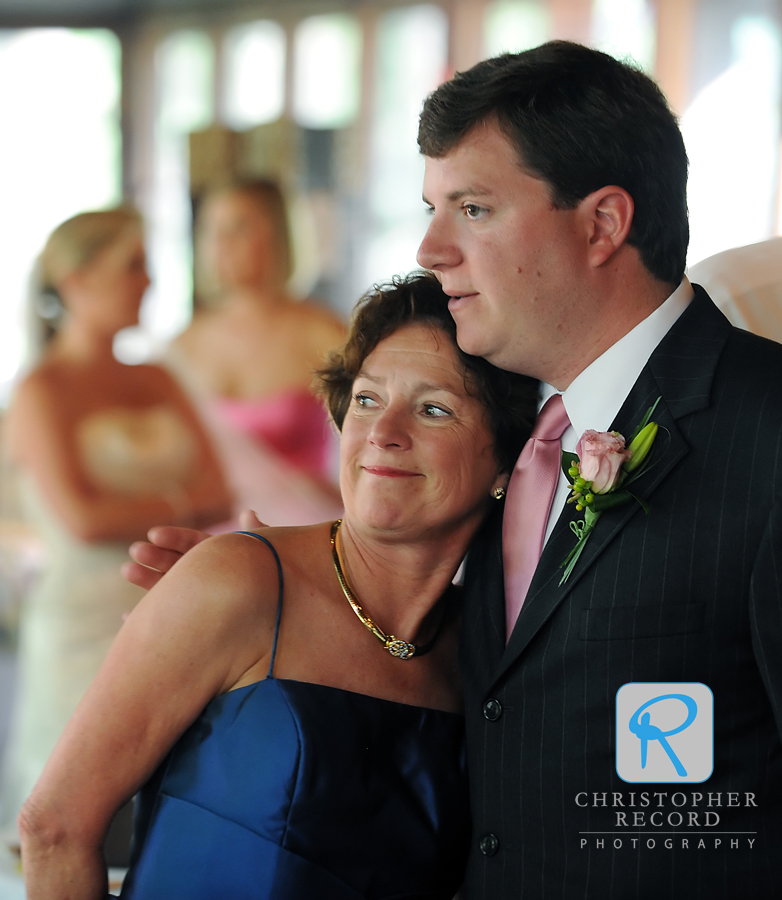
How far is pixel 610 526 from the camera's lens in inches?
52.5

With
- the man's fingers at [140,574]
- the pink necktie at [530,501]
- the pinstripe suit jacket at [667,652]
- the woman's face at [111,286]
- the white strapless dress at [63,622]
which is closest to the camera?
the pinstripe suit jacket at [667,652]

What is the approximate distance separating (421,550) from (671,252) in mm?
610

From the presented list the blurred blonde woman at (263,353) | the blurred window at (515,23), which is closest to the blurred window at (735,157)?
the blurred window at (515,23)

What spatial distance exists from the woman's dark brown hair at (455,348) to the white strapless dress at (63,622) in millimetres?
2562

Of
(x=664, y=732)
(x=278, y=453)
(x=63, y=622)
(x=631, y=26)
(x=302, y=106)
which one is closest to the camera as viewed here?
(x=664, y=732)

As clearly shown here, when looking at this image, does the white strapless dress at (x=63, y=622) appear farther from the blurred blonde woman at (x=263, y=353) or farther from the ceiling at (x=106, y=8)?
the ceiling at (x=106, y=8)

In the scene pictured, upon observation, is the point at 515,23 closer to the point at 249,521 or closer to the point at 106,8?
the point at 106,8

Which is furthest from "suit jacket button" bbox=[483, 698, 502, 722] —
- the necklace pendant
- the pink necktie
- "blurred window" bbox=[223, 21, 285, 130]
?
"blurred window" bbox=[223, 21, 285, 130]

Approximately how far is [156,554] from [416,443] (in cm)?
53

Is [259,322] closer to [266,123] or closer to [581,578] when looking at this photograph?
[266,123]

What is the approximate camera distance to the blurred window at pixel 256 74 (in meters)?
5.87

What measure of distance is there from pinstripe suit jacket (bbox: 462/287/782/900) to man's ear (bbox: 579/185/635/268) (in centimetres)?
18

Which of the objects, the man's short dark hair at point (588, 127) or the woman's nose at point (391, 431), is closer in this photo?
the man's short dark hair at point (588, 127)

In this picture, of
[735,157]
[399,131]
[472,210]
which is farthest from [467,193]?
[399,131]
